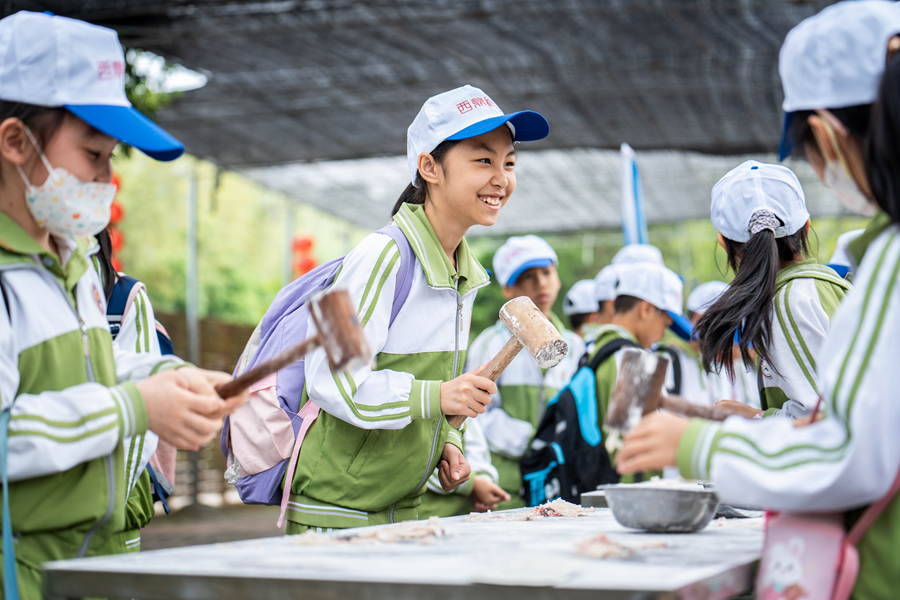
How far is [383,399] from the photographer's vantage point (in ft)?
9.36

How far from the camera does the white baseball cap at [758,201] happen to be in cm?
327

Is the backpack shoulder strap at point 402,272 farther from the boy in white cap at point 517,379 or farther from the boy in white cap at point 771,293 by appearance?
the boy in white cap at point 517,379

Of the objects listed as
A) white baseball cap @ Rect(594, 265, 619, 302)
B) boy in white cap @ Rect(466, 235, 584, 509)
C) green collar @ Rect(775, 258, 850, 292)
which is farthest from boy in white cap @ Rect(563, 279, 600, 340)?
green collar @ Rect(775, 258, 850, 292)

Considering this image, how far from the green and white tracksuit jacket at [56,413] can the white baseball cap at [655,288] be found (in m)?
4.17

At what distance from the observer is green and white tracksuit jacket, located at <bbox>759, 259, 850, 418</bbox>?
294cm

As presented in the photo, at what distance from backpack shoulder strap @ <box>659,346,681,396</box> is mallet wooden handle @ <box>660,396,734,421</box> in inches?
169

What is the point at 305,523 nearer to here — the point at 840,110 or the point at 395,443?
the point at 395,443

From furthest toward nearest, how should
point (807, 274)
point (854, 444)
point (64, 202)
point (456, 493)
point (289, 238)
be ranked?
1. point (289, 238)
2. point (456, 493)
3. point (807, 274)
4. point (64, 202)
5. point (854, 444)

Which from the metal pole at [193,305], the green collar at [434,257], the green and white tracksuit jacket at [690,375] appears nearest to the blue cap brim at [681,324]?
the green and white tracksuit jacket at [690,375]

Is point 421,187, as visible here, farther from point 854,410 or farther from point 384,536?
point 854,410

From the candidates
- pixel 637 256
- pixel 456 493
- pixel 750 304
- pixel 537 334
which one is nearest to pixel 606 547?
pixel 537 334

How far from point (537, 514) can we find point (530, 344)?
1.82 ft

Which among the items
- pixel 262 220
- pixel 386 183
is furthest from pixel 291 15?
pixel 262 220

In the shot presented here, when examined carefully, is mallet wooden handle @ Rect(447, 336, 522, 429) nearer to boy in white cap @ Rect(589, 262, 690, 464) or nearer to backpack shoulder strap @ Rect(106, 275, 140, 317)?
backpack shoulder strap @ Rect(106, 275, 140, 317)
